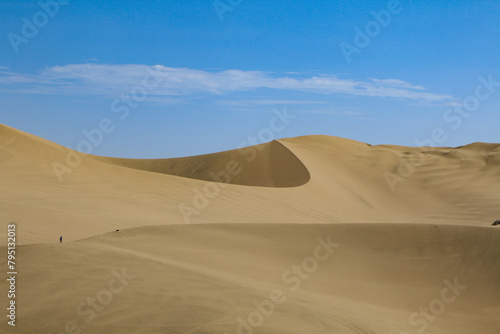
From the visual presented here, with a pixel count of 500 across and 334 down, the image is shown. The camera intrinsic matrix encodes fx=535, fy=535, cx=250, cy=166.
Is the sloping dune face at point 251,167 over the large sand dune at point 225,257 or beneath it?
over

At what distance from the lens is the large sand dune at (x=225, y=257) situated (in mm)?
7234

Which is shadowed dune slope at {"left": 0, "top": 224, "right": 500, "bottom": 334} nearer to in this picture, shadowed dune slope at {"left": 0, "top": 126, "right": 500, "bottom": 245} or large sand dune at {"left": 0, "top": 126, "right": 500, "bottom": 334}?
large sand dune at {"left": 0, "top": 126, "right": 500, "bottom": 334}

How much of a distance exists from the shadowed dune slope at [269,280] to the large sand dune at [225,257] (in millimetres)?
28

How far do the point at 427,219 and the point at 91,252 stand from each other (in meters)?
16.9

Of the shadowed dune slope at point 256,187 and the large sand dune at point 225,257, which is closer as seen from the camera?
the large sand dune at point 225,257

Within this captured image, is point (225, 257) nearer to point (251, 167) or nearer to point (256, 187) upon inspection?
point (256, 187)

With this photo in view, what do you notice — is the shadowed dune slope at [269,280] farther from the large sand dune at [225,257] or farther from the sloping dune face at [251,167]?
the sloping dune face at [251,167]

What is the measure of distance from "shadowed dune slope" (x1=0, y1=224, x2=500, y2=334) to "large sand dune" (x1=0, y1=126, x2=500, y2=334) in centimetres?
3

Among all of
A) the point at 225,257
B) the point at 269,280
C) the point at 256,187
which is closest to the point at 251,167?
the point at 256,187

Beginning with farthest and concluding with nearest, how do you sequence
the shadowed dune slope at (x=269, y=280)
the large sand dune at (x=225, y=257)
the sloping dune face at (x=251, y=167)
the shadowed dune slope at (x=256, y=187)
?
the sloping dune face at (x=251, y=167)
the shadowed dune slope at (x=256, y=187)
the large sand dune at (x=225, y=257)
the shadowed dune slope at (x=269, y=280)

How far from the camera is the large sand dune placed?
7234 mm

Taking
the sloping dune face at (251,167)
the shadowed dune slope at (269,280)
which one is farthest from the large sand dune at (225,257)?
the sloping dune face at (251,167)

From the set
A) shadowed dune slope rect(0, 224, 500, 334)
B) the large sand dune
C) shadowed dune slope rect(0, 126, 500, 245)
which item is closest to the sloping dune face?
shadowed dune slope rect(0, 126, 500, 245)

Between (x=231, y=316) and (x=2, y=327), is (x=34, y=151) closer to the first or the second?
(x=2, y=327)
